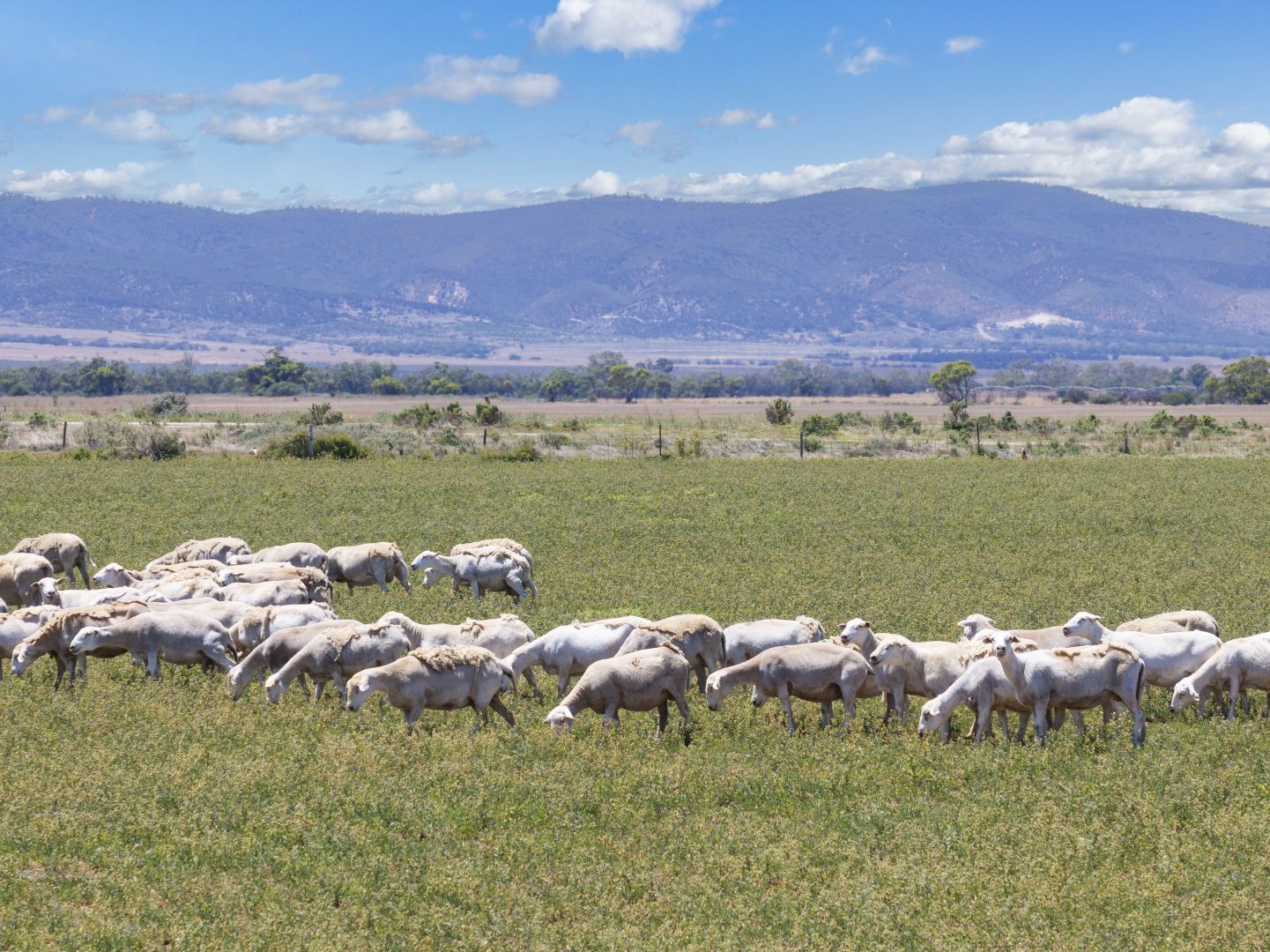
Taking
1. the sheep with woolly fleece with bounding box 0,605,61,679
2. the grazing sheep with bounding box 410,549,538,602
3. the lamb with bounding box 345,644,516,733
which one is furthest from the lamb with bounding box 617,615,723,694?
the sheep with woolly fleece with bounding box 0,605,61,679

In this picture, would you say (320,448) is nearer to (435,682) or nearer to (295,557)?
(295,557)

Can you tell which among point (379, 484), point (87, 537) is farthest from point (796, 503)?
point (87, 537)

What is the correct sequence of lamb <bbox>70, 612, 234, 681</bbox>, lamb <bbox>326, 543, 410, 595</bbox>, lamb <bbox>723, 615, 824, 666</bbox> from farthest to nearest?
lamb <bbox>326, 543, 410, 595</bbox>
lamb <bbox>723, 615, 824, 666</bbox>
lamb <bbox>70, 612, 234, 681</bbox>

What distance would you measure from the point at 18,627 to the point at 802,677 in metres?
11.6

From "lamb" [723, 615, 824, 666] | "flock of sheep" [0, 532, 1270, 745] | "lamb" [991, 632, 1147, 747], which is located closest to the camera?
"lamb" [991, 632, 1147, 747]

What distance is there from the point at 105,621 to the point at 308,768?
604cm

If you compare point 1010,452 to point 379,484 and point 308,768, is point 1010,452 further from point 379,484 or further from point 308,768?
point 308,768

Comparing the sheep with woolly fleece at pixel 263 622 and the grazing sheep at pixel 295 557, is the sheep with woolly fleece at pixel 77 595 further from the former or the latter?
the grazing sheep at pixel 295 557

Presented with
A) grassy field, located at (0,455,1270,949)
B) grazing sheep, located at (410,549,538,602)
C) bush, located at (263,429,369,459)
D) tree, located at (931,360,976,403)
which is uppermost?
tree, located at (931,360,976,403)

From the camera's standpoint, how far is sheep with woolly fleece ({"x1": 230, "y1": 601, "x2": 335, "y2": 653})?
19.1 m

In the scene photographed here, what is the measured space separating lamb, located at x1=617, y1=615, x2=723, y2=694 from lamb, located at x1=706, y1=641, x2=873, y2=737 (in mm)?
1243

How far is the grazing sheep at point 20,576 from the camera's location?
2369cm

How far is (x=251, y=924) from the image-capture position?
10781 millimetres

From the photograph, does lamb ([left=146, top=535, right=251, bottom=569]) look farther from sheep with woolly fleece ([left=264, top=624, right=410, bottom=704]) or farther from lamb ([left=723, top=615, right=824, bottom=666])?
lamb ([left=723, top=615, right=824, bottom=666])
